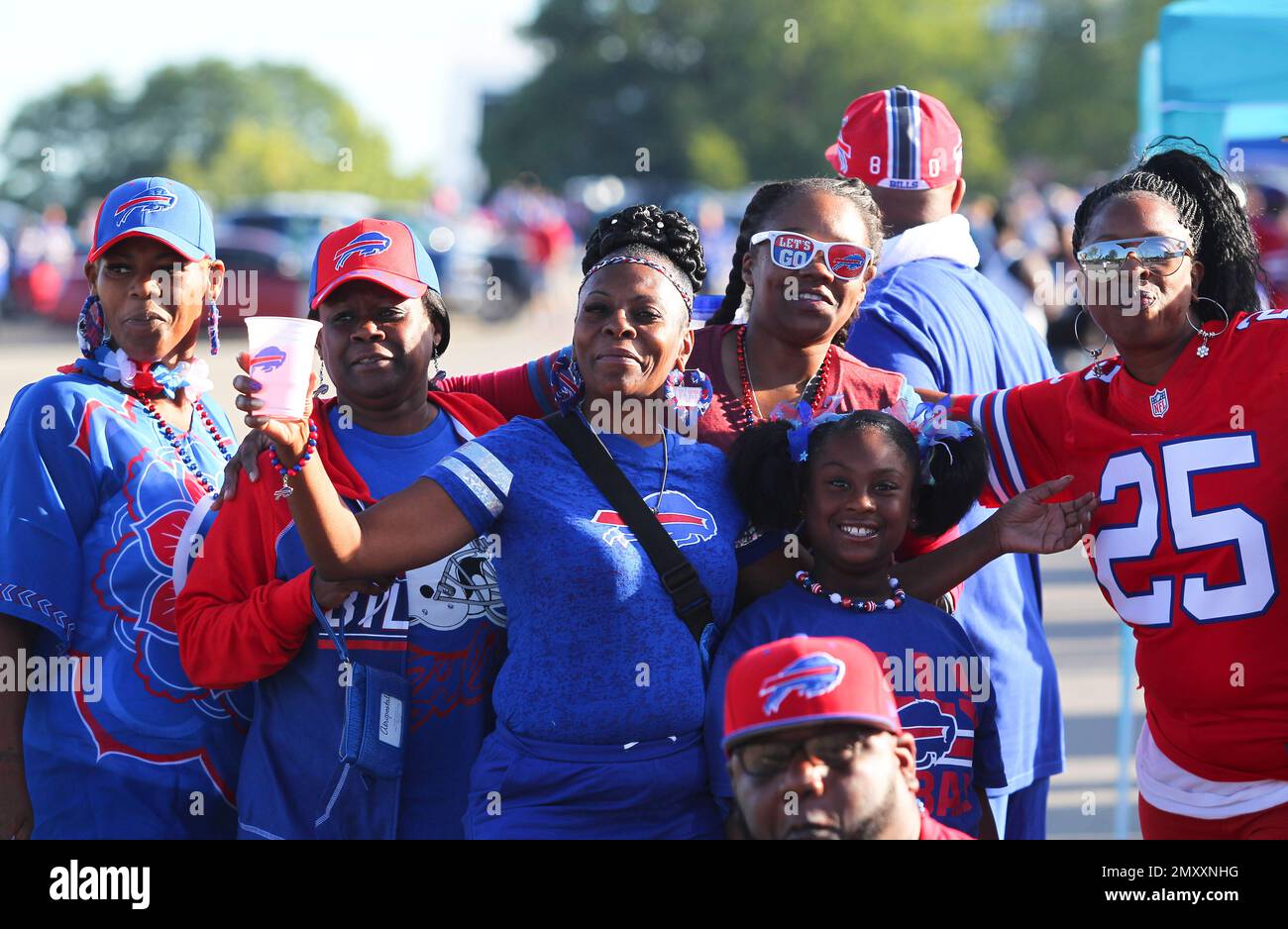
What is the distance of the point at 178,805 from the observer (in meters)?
3.26

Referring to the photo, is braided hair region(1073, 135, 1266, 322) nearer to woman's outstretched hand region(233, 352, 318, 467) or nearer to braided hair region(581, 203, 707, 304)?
braided hair region(581, 203, 707, 304)

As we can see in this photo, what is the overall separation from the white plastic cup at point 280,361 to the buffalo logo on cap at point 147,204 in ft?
3.25

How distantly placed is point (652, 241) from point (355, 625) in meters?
1.00

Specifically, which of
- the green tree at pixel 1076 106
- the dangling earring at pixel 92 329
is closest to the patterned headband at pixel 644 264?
the dangling earring at pixel 92 329

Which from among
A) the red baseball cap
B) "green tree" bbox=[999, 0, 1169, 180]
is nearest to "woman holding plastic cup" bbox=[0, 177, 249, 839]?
the red baseball cap

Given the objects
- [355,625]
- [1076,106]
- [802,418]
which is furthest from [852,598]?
[1076,106]

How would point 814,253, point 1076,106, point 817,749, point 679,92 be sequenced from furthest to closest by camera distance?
point 1076,106 < point 679,92 < point 814,253 < point 817,749

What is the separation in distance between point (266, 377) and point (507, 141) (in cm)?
5894

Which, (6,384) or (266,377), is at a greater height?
(6,384)

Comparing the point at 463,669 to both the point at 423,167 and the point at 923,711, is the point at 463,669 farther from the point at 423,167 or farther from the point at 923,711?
the point at 423,167

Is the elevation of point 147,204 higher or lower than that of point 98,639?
higher

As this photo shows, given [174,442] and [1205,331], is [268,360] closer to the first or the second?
[174,442]

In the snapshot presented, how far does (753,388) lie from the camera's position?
3.35 m
